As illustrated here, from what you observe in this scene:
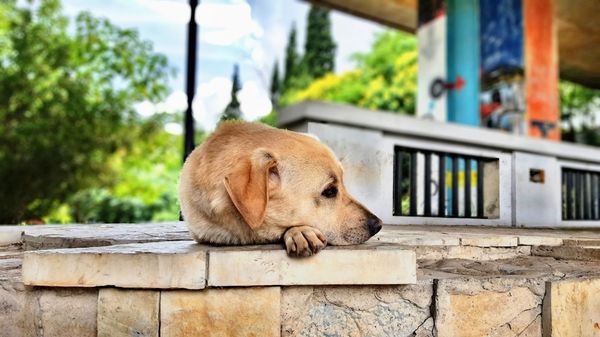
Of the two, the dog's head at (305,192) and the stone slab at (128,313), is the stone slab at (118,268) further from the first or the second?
the dog's head at (305,192)

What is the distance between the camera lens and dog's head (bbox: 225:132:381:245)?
2123mm

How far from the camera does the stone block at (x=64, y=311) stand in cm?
198

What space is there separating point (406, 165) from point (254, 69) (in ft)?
13.9

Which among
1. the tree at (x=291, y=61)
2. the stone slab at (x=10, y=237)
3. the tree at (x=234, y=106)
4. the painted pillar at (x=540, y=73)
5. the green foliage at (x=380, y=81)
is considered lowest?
the stone slab at (x=10, y=237)

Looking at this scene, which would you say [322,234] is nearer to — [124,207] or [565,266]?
[565,266]

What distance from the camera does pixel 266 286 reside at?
6.46ft

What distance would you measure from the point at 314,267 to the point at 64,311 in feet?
3.27

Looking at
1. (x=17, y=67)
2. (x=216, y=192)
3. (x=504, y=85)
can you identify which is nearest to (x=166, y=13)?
(x=17, y=67)

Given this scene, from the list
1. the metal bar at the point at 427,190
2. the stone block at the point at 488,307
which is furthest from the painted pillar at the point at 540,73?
the stone block at the point at 488,307

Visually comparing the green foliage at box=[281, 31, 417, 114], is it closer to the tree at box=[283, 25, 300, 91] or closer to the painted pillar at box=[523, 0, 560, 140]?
the tree at box=[283, 25, 300, 91]

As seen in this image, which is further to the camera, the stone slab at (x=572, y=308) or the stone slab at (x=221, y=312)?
the stone slab at (x=572, y=308)

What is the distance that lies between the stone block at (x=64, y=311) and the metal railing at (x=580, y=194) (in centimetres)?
510

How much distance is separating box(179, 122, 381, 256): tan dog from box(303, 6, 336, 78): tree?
68.7 feet

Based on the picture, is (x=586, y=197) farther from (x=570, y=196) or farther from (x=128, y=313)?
(x=128, y=313)
